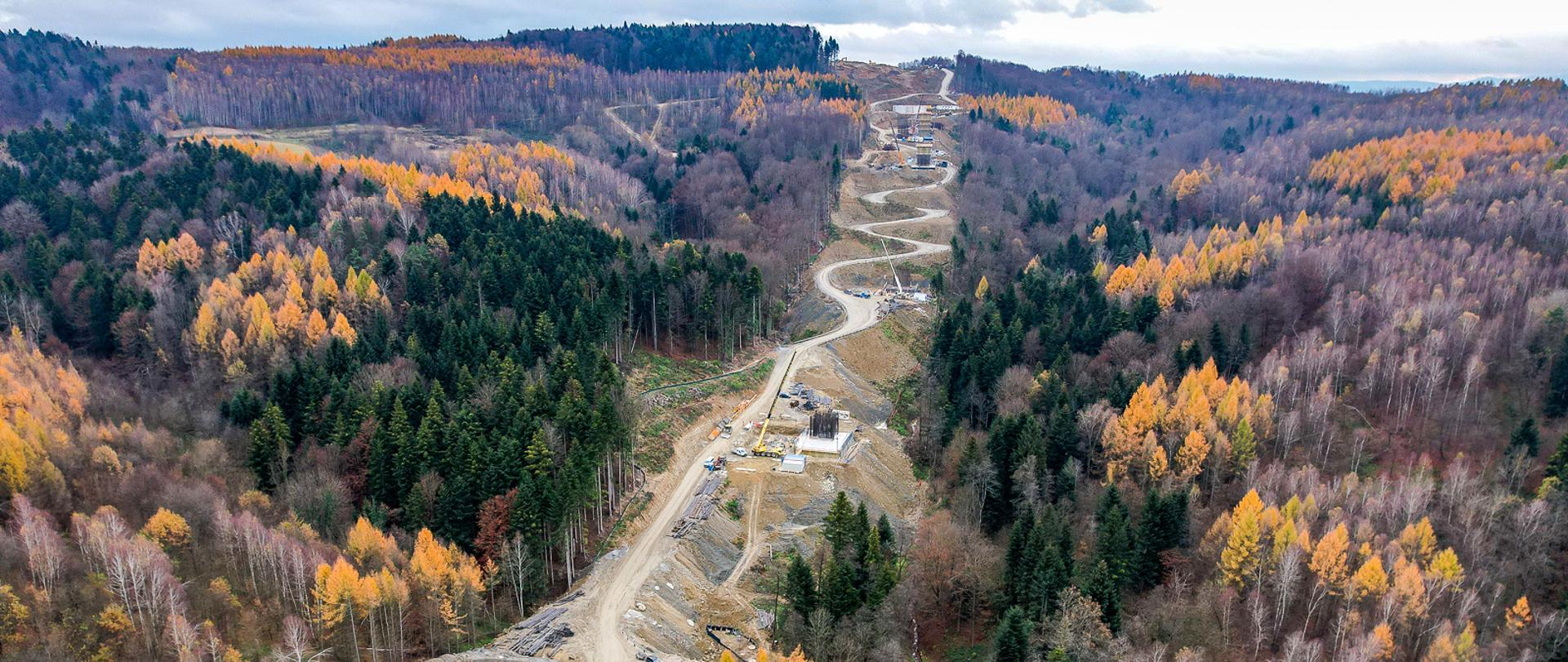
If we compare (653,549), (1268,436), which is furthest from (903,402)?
(653,549)

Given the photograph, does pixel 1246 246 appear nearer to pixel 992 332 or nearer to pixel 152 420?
pixel 992 332

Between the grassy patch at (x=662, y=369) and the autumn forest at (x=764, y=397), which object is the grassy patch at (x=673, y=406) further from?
the autumn forest at (x=764, y=397)

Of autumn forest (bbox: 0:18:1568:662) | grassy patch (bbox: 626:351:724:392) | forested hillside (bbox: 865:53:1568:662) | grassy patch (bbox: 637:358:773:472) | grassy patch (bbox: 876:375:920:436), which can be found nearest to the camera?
autumn forest (bbox: 0:18:1568:662)

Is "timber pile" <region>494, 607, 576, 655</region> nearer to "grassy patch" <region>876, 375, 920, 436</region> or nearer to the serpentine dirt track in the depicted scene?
the serpentine dirt track

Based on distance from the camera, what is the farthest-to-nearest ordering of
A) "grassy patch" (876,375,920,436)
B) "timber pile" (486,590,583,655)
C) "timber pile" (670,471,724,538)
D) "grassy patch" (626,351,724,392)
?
"grassy patch" (876,375,920,436) < "grassy patch" (626,351,724,392) < "timber pile" (670,471,724,538) < "timber pile" (486,590,583,655)

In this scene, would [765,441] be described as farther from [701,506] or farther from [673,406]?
[701,506]

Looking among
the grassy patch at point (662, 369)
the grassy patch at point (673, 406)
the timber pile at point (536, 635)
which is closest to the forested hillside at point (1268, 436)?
the timber pile at point (536, 635)

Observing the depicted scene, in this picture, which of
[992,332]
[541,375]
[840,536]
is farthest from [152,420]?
[992,332]

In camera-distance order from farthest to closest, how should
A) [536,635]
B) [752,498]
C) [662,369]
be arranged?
1. [662,369]
2. [752,498]
3. [536,635]

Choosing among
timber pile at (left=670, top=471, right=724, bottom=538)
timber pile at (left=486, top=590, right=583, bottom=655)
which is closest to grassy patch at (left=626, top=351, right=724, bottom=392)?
timber pile at (left=670, top=471, right=724, bottom=538)
